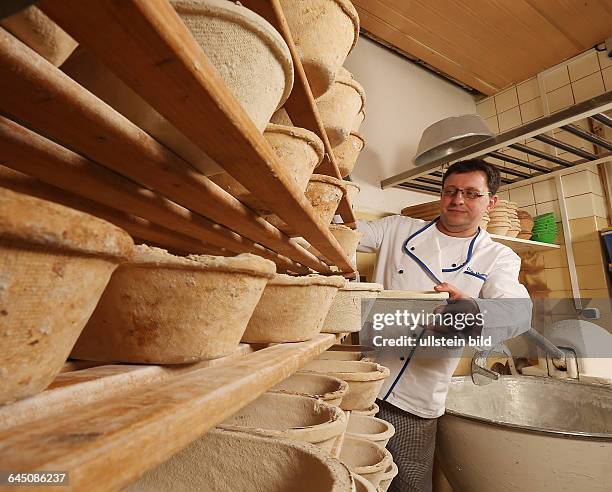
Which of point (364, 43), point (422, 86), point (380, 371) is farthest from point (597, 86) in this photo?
point (380, 371)

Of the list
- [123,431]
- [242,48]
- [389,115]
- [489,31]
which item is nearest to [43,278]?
[123,431]

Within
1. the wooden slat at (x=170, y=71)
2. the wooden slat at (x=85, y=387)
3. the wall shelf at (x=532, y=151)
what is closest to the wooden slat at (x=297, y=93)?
the wooden slat at (x=170, y=71)

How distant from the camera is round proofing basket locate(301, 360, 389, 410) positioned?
122 centimetres

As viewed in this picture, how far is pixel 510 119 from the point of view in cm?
345

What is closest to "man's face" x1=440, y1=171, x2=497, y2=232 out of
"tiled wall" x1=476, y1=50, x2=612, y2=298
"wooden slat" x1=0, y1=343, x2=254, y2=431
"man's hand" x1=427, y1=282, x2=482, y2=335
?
"man's hand" x1=427, y1=282, x2=482, y2=335

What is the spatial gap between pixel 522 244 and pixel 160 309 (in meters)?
3.17

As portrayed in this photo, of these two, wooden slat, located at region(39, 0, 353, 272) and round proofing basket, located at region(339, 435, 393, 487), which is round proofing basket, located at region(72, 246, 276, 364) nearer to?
wooden slat, located at region(39, 0, 353, 272)

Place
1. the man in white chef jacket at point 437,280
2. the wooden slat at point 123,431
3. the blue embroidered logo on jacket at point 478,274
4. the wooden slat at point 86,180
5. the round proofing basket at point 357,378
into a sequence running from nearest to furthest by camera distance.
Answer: the wooden slat at point 123,431, the wooden slat at point 86,180, the round proofing basket at point 357,378, the man in white chef jacket at point 437,280, the blue embroidered logo on jacket at point 478,274

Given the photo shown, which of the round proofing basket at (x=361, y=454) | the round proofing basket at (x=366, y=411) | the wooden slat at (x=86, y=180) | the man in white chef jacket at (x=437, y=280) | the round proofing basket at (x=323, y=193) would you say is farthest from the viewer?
the man in white chef jacket at (x=437, y=280)

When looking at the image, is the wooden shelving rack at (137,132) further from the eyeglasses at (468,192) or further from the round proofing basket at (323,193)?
the eyeglasses at (468,192)

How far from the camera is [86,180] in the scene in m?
0.50

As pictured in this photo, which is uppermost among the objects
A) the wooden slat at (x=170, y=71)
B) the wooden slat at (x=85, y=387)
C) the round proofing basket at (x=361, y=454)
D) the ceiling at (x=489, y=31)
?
the ceiling at (x=489, y=31)

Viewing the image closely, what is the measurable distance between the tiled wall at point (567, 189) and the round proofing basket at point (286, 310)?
299cm

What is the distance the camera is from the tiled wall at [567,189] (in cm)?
305
